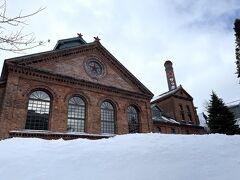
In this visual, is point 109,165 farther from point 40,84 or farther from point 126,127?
point 126,127

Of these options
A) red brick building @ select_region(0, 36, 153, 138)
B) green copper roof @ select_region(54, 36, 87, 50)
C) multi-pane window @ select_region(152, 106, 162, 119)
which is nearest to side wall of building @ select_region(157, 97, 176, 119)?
multi-pane window @ select_region(152, 106, 162, 119)

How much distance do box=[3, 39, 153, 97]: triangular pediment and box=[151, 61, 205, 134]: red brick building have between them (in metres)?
6.49

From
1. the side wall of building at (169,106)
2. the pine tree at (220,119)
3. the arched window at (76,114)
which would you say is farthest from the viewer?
the side wall of building at (169,106)

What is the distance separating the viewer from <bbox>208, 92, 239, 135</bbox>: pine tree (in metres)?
22.1

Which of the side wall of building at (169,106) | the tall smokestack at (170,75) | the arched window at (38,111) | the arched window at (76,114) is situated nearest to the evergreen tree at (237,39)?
the arched window at (76,114)

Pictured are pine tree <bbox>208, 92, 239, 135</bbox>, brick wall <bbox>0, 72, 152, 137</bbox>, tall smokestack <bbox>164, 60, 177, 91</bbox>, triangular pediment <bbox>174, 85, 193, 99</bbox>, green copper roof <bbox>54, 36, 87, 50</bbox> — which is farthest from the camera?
tall smokestack <bbox>164, 60, 177, 91</bbox>

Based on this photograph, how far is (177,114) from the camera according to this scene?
28812 mm

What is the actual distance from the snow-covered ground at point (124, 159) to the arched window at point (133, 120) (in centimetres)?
1054

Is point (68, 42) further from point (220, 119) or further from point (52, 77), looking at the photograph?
point (220, 119)

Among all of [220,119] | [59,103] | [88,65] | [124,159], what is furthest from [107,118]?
[220,119]

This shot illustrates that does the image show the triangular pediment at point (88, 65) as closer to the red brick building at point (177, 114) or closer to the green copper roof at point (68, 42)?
the green copper roof at point (68, 42)

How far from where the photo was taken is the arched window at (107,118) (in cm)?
1689

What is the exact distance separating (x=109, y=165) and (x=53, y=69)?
11.7 m

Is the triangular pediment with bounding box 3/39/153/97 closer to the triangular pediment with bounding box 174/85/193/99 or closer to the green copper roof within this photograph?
the green copper roof
